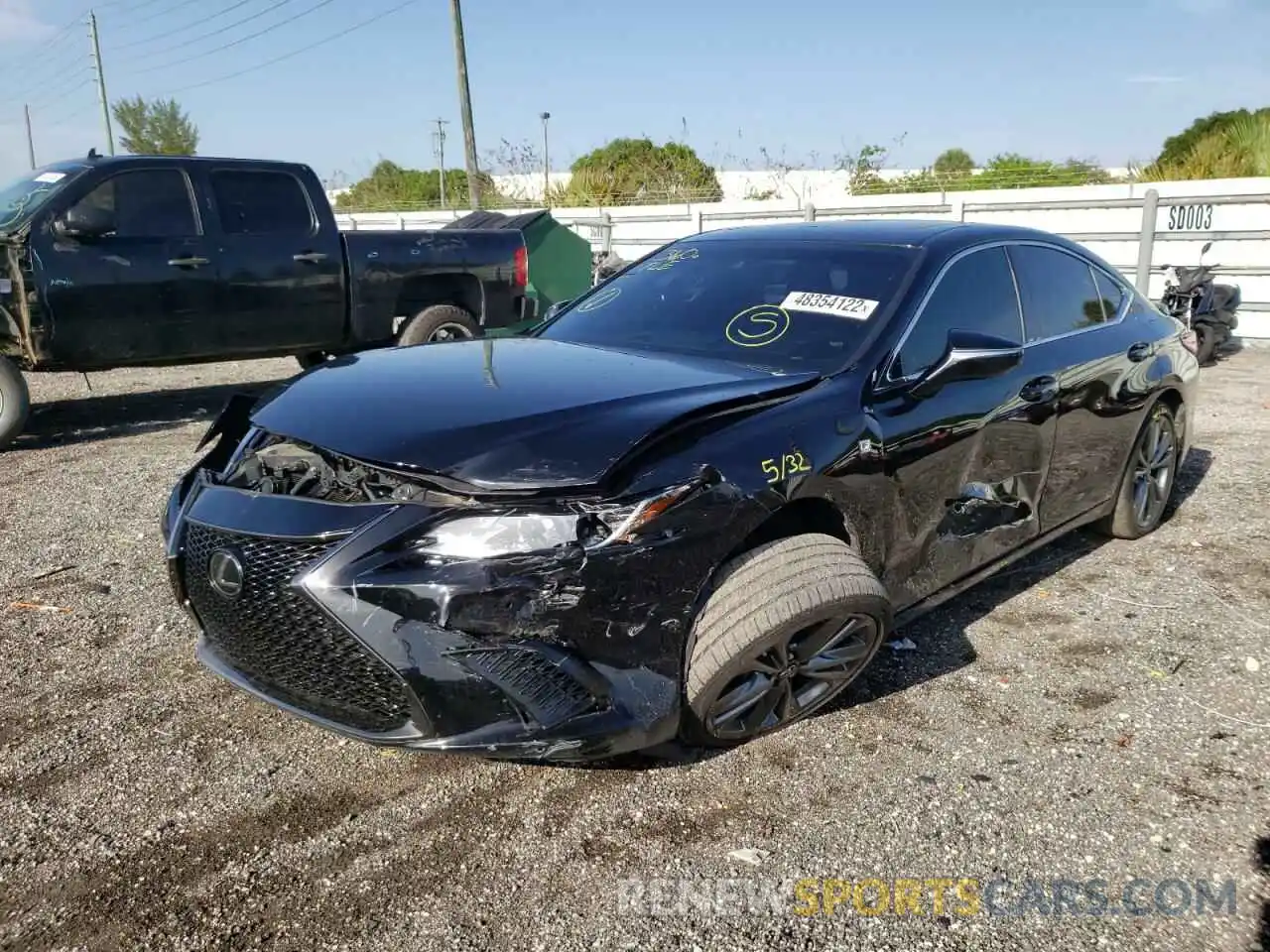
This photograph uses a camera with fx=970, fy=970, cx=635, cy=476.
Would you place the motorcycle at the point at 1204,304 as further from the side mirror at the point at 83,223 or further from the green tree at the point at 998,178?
the side mirror at the point at 83,223

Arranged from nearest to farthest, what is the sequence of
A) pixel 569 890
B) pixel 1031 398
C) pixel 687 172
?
pixel 569 890 → pixel 1031 398 → pixel 687 172

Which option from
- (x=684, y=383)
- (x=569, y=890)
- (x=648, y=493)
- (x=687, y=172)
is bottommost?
(x=569, y=890)

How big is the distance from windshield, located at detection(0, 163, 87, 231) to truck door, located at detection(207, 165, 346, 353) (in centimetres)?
99

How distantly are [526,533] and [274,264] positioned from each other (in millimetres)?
6193

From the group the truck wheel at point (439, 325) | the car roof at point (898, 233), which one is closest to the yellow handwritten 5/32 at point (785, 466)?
the car roof at point (898, 233)

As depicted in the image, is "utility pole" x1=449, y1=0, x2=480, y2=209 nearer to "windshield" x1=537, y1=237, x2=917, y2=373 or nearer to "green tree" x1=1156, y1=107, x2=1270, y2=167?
"green tree" x1=1156, y1=107, x2=1270, y2=167

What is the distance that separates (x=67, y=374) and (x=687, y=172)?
708 inches

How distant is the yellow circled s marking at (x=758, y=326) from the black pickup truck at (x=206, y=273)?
17.2 feet

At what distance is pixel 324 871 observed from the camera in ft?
8.07

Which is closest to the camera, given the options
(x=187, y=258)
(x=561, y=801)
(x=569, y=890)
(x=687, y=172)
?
(x=569, y=890)

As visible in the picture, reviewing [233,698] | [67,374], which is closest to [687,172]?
[67,374]

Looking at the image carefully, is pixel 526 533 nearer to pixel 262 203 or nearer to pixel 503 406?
pixel 503 406

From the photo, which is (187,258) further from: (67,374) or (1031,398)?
(1031,398)

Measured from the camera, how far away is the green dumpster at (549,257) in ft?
32.5
